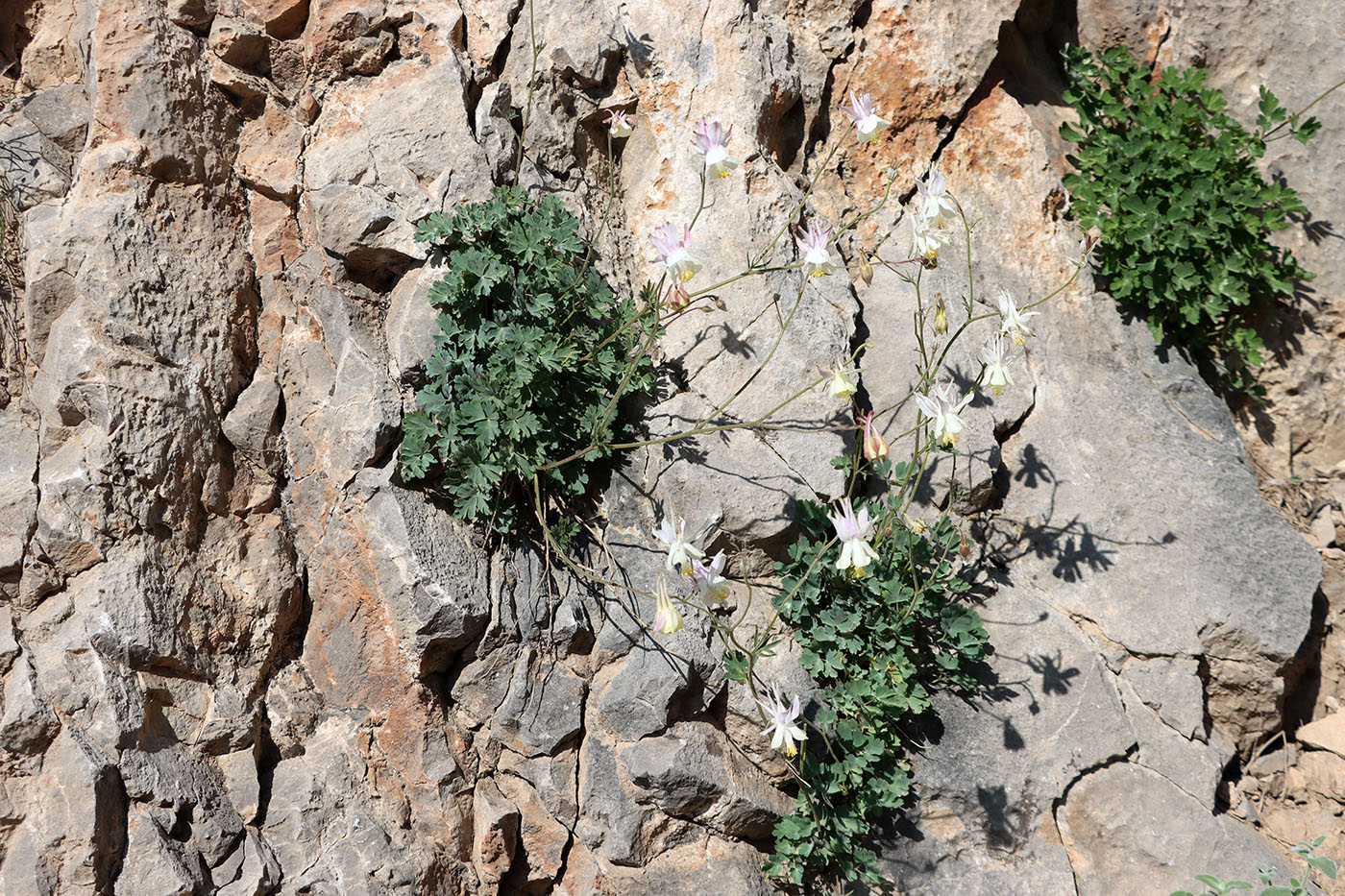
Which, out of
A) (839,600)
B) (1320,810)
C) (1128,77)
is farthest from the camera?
(1128,77)

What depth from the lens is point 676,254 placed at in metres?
3.49

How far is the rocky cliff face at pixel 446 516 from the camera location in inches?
137

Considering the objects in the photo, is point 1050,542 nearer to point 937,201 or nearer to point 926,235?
point 926,235

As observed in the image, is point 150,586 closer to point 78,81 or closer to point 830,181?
point 78,81

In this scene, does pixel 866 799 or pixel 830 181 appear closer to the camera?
pixel 866 799

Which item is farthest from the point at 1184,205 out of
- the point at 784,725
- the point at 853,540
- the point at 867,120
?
the point at 784,725

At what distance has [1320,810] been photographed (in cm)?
441

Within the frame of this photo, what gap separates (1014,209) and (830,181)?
1.03 meters

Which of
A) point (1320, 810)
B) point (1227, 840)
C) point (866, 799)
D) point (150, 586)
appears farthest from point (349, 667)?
point (1320, 810)

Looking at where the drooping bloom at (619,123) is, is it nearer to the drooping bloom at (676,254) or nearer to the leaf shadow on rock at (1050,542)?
the drooping bloom at (676,254)

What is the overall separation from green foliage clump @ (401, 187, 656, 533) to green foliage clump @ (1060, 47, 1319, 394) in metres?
2.70

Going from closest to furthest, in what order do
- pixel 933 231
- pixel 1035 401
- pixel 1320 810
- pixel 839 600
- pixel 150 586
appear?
pixel 150 586 < pixel 933 231 < pixel 839 600 < pixel 1320 810 < pixel 1035 401

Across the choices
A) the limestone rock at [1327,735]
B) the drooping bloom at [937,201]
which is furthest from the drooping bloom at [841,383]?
the limestone rock at [1327,735]

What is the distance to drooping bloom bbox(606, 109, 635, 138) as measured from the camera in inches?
171
